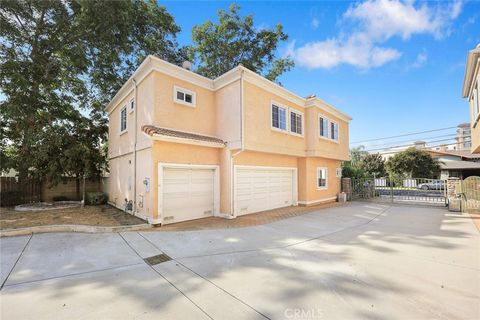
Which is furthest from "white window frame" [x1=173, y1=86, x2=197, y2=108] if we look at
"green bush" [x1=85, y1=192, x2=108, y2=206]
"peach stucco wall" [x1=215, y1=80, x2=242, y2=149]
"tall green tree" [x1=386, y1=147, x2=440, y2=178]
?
"tall green tree" [x1=386, y1=147, x2=440, y2=178]

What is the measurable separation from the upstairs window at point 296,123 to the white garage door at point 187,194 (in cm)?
560

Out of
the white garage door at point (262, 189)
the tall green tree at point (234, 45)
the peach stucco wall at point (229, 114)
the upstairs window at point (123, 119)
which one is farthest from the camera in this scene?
the tall green tree at point (234, 45)

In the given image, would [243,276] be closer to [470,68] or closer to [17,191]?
[470,68]

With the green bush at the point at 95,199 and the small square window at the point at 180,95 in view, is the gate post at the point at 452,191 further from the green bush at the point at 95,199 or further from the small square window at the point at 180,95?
the green bush at the point at 95,199

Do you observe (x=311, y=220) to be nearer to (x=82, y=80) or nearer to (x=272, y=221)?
(x=272, y=221)

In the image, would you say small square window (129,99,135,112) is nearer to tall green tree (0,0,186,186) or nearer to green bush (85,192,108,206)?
tall green tree (0,0,186,186)

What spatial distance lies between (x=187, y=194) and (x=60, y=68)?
13084 mm

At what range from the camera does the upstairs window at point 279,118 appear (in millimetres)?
11400

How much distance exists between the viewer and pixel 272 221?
9.02 meters

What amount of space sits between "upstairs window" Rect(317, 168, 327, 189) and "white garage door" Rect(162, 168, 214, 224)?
25.6 feet

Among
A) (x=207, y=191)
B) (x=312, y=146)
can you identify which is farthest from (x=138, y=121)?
(x=312, y=146)

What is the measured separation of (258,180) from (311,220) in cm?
321

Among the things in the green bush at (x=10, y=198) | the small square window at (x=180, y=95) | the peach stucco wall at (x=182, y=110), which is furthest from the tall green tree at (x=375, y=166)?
the green bush at (x=10, y=198)

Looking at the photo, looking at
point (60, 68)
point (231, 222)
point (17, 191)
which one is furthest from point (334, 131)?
point (17, 191)
